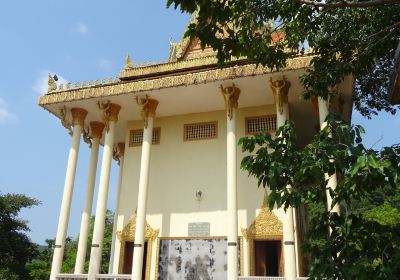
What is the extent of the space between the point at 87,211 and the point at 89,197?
0.56 metres

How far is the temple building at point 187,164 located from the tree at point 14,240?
10483 millimetres

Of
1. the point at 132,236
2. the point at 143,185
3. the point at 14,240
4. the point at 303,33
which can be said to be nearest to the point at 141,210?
the point at 143,185

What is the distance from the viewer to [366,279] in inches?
112

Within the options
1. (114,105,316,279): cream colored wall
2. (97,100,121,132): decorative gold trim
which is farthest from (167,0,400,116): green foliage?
(97,100,121,132): decorative gold trim

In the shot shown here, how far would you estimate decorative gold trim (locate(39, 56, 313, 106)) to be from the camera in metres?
11.3

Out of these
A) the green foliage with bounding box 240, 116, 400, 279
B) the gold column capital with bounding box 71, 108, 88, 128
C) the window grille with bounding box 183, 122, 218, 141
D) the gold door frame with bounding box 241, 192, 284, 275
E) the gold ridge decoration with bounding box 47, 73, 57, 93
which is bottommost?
the green foliage with bounding box 240, 116, 400, 279

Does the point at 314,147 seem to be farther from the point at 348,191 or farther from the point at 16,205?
the point at 16,205

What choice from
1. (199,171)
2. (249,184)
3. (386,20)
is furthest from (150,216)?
(386,20)

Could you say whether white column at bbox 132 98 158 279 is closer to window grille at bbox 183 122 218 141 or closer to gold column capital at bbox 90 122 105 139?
window grille at bbox 183 122 218 141

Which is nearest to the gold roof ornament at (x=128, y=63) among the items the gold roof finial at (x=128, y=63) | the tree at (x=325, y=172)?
the gold roof finial at (x=128, y=63)

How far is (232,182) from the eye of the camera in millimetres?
11000

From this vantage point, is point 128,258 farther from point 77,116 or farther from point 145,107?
point 77,116

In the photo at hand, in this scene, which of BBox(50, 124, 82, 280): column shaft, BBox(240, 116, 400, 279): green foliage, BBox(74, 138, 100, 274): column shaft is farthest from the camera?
BBox(74, 138, 100, 274): column shaft

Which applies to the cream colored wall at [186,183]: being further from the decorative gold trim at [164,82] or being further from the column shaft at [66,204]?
the decorative gold trim at [164,82]
